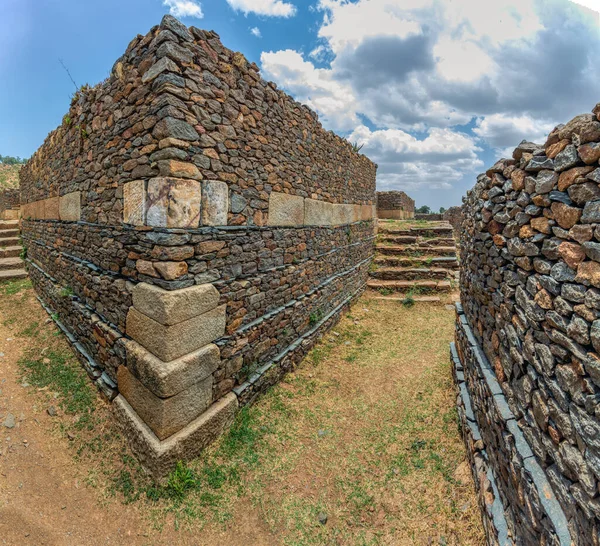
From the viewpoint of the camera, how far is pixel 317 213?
5.87m

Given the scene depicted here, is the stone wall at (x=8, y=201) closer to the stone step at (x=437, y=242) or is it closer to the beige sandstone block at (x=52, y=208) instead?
the beige sandstone block at (x=52, y=208)

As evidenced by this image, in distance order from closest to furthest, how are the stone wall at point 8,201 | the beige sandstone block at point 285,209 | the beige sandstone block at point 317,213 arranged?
the beige sandstone block at point 285,209, the beige sandstone block at point 317,213, the stone wall at point 8,201

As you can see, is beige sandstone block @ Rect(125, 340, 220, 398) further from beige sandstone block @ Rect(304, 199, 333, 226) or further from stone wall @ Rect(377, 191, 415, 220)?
stone wall @ Rect(377, 191, 415, 220)

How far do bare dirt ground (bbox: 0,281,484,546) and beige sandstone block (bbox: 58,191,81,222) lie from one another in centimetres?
232

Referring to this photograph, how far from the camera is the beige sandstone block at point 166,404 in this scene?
3029 millimetres

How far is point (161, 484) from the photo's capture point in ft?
9.89

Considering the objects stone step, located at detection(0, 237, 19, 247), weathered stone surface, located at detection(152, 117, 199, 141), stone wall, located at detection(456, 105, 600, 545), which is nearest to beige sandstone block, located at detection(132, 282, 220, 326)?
weathered stone surface, located at detection(152, 117, 199, 141)

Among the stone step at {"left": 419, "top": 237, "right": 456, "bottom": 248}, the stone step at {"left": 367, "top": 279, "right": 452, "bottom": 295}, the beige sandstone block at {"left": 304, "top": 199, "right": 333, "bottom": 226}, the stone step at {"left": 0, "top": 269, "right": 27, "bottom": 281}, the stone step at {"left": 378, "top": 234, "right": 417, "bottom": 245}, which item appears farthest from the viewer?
the stone step at {"left": 378, "top": 234, "right": 417, "bottom": 245}

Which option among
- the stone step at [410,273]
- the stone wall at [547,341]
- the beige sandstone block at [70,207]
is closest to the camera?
the stone wall at [547,341]

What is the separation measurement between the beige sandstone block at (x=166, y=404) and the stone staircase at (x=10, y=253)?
7347mm

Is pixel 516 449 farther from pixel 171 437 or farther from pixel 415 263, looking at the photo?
pixel 415 263

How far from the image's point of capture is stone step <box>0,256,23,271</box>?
27.7ft

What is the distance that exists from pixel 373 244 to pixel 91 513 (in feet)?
31.0

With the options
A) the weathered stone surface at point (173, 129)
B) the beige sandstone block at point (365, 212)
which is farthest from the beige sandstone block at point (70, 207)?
the beige sandstone block at point (365, 212)
